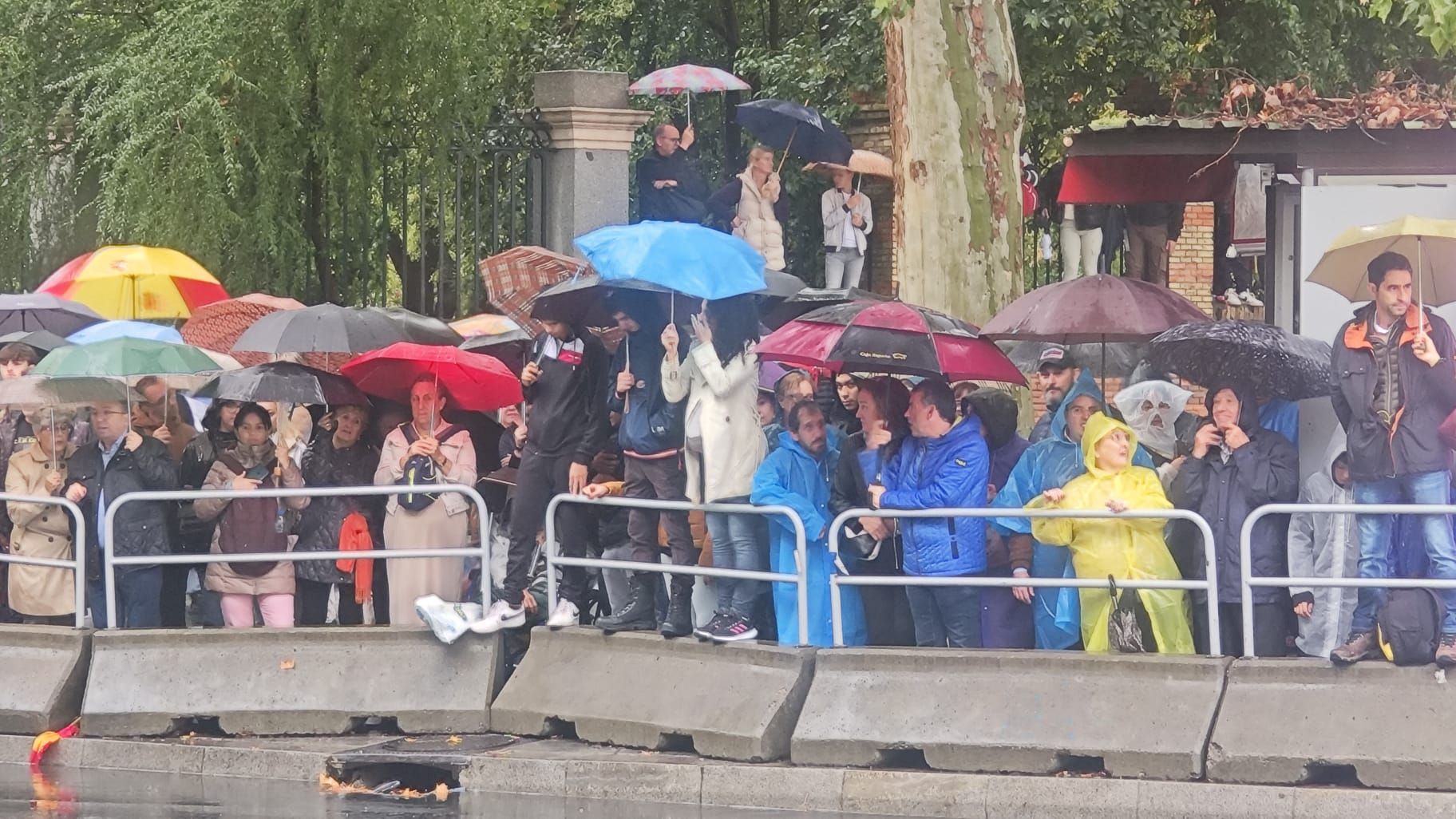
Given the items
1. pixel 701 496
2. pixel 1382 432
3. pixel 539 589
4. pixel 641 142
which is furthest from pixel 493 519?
pixel 641 142

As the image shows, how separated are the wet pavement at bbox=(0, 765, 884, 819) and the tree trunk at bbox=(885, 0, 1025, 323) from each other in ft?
16.6

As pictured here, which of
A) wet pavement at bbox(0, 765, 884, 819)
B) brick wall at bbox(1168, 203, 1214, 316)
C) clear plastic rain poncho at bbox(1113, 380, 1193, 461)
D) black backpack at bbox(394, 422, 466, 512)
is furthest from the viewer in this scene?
brick wall at bbox(1168, 203, 1214, 316)

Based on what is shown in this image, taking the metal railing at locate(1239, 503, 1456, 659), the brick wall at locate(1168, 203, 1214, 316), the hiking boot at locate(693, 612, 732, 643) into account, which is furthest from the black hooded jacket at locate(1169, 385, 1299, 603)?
the brick wall at locate(1168, 203, 1214, 316)

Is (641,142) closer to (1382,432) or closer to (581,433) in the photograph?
(581,433)

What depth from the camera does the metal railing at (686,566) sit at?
1009cm

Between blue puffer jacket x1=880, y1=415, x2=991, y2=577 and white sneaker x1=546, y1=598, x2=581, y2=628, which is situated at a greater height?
blue puffer jacket x1=880, y1=415, x2=991, y2=577

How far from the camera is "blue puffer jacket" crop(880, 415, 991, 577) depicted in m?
10.1

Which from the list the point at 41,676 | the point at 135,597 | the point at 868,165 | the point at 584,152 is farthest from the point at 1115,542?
the point at 868,165

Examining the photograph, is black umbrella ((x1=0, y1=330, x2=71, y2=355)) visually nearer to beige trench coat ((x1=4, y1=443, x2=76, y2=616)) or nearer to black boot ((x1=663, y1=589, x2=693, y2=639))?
beige trench coat ((x1=4, y1=443, x2=76, y2=616))

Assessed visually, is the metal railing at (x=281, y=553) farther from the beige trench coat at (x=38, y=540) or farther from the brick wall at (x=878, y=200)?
the brick wall at (x=878, y=200)

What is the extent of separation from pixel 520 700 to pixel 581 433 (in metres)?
1.42

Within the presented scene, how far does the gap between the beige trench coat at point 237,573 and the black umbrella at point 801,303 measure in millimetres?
2780

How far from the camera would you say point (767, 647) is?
33.8ft

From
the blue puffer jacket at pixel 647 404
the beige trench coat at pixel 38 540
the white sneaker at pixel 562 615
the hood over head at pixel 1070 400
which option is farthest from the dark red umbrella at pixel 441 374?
the hood over head at pixel 1070 400
